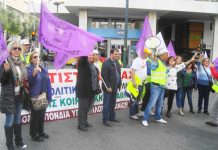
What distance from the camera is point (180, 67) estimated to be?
28.1 ft

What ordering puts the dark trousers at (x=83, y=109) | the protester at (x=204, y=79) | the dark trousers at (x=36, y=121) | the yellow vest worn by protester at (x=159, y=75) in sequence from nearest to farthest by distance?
the dark trousers at (x=36, y=121), the dark trousers at (x=83, y=109), the yellow vest worn by protester at (x=159, y=75), the protester at (x=204, y=79)

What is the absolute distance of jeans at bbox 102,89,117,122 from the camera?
730 centimetres

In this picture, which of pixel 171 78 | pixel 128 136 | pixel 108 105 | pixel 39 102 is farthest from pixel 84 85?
pixel 171 78

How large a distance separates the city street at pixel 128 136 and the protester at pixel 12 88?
544 millimetres

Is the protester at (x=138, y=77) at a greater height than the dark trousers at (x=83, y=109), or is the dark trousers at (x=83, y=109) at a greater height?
the protester at (x=138, y=77)

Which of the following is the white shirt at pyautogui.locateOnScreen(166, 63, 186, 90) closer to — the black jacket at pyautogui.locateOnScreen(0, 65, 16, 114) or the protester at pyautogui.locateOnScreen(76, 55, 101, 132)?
the protester at pyautogui.locateOnScreen(76, 55, 101, 132)

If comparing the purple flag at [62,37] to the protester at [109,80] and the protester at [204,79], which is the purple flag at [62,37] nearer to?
the protester at [109,80]

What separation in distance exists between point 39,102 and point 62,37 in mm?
1264

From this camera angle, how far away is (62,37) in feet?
19.0

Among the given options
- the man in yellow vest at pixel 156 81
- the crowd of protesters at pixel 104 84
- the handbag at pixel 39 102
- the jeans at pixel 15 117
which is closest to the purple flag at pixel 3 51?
the crowd of protesters at pixel 104 84

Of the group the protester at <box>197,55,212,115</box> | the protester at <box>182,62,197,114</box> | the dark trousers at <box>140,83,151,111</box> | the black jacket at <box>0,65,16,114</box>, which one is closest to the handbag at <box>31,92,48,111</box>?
the black jacket at <box>0,65,16,114</box>

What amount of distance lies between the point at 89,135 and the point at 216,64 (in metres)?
3.55

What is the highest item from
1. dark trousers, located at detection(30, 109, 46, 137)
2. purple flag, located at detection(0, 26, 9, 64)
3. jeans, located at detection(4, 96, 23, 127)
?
purple flag, located at detection(0, 26, 9, 64)

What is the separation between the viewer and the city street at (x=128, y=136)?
585cm
